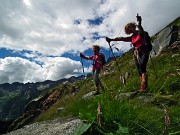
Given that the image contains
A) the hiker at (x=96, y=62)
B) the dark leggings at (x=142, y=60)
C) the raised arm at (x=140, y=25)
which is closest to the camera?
the raised arm at (x=140, y=25)

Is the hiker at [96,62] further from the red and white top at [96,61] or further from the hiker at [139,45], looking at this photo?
the hiker at [139,45]

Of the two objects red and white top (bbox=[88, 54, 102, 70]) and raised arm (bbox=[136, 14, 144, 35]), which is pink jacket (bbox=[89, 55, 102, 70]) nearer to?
red and white top (bbox=[88, 54, 102, 70])

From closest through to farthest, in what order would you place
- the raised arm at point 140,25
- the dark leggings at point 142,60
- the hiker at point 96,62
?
1. the raised arm at point 140,25
2. the dark leggings at point 142,60
3. the hiker at point 96,62

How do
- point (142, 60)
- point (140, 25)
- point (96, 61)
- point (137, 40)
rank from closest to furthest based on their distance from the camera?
point (140, 25) → point (137, 40) → point (142, 60) → point (96, 61)

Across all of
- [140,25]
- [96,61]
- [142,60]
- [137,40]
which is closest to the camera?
[140,25]

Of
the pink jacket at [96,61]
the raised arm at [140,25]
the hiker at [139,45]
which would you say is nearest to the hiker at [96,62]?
the pink jacket at [96,61]

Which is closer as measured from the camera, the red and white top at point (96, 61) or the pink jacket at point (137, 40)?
the pink jacket at point (137, 40)

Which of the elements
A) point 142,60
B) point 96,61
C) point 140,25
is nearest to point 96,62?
point 96,61

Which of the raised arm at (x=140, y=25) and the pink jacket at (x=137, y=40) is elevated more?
the raised arm at (x=140, y=25)

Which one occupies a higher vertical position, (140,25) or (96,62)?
(140,25)

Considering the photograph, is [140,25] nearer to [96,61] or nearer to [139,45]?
[139,45]

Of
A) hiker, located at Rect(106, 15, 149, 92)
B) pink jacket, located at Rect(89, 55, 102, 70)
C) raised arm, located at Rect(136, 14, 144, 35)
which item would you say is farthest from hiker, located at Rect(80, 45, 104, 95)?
raised arm, located at Rect(136, 14, 144, 35)

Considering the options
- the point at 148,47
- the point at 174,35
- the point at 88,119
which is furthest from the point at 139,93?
the point at 174,35

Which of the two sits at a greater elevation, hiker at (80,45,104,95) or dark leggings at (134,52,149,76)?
hiker at (80,45,104,95)
